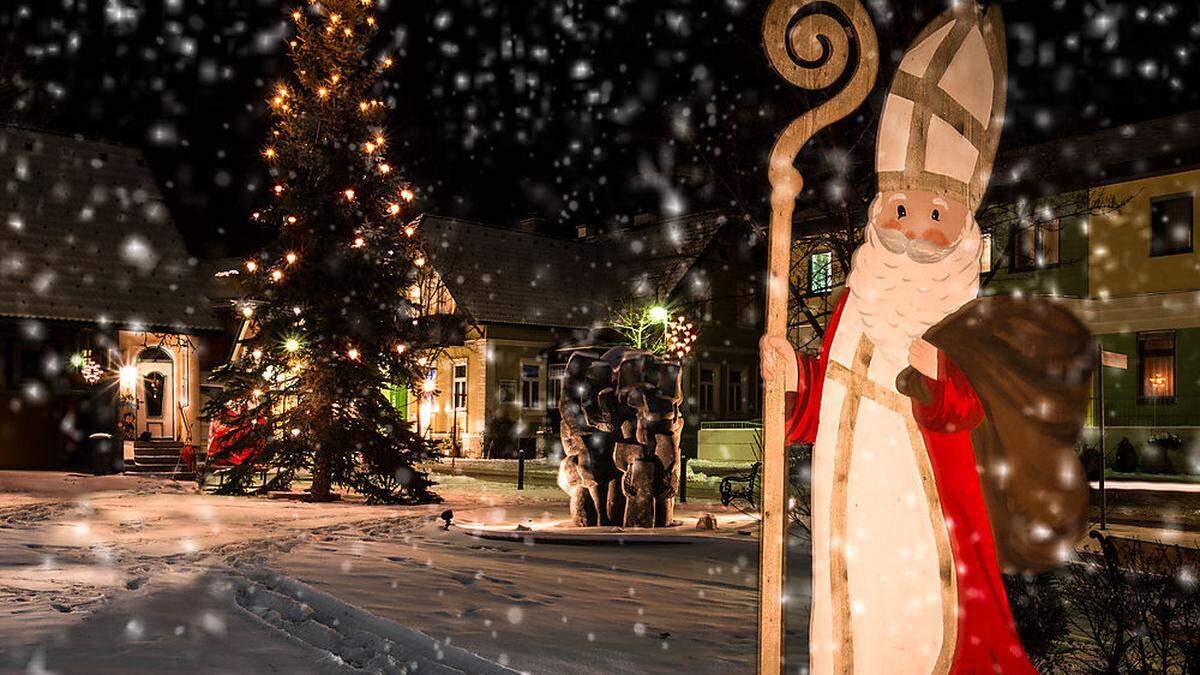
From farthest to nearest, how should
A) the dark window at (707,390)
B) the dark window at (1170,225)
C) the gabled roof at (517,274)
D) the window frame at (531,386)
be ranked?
the dark window at (707,390)
the window frame at (531,386)
the gabled roof at (517,274)
the dark window at (1170,225)

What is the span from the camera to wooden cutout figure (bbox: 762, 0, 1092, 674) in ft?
13.1

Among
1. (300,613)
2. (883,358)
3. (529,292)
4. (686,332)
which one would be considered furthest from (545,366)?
(883,358)

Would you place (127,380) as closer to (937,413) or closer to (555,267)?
(555,267)

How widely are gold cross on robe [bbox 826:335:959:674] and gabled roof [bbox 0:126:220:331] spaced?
25.1 meters

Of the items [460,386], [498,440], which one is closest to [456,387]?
[460,386]

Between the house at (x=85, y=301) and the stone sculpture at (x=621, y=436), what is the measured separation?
14.0 meters

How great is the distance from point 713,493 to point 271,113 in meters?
12.2

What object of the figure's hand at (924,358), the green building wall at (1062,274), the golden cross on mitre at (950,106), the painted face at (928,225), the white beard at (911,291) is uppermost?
the green building wall at (1062,274)

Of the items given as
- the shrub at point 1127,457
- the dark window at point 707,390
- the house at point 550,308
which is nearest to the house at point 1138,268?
the shrub at point 1127,457

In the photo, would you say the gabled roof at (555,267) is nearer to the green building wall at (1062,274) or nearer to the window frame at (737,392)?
the window frame at (737,392)

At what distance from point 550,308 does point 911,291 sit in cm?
3792

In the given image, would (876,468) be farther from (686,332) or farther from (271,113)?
(686,332)

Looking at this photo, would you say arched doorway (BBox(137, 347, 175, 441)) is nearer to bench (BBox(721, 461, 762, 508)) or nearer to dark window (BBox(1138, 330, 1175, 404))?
bench (BBox(721, 461, 762, 508))

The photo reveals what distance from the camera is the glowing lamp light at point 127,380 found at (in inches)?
1040
